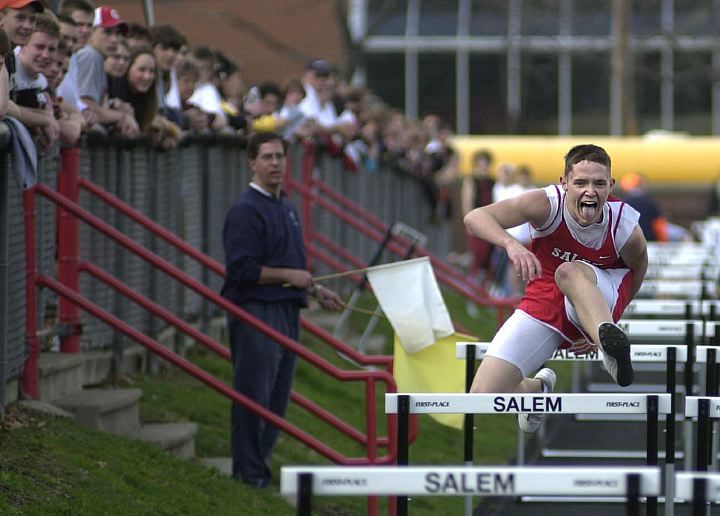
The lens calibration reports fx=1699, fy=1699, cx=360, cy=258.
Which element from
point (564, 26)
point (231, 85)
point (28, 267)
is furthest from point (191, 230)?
point (564, 26)

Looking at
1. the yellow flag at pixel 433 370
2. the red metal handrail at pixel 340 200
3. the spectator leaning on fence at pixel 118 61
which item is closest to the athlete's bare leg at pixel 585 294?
the yellow flag at pixel 433 370

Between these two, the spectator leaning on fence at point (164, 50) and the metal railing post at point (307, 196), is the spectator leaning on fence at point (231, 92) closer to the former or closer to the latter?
the metal railing post at point (307, 196)

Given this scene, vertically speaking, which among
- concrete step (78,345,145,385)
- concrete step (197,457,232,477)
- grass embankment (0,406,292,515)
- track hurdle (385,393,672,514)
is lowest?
concrete step (197,457,232,477)

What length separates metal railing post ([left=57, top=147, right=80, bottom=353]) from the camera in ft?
35.7

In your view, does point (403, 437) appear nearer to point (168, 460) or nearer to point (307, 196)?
point (168, 460)

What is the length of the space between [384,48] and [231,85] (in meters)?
30.0

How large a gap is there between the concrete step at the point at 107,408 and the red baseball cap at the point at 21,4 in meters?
2.28

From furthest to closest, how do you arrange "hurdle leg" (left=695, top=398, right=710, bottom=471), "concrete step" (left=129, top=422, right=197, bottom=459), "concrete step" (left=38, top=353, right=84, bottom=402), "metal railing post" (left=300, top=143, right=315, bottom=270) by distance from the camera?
"metal railing post" (left=300, top=143, right=315, bottom=270)
"concrete step" (left=129, top=422, right=197, bottom=459)
"concrete step" (left=38, top=353, right=84, bottom=402)
"hurdle leg" (left=695, top=398, right=710, bottom=471)

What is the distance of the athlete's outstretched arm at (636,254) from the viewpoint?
8836 millimetres

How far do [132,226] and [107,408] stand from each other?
8.51 feet

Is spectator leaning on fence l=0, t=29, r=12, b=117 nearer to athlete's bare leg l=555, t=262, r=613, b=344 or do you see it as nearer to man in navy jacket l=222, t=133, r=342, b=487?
man in navy jacket l=222, t=133, r=342, b=487

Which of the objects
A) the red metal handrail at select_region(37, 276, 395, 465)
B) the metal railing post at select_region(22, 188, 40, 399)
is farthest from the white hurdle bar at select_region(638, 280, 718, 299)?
the metal railing post at select_region(22, 188, 40, 399)

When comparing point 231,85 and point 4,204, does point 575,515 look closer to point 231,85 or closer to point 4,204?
point 4,204

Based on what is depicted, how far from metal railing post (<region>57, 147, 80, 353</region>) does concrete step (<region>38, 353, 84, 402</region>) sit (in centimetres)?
17
